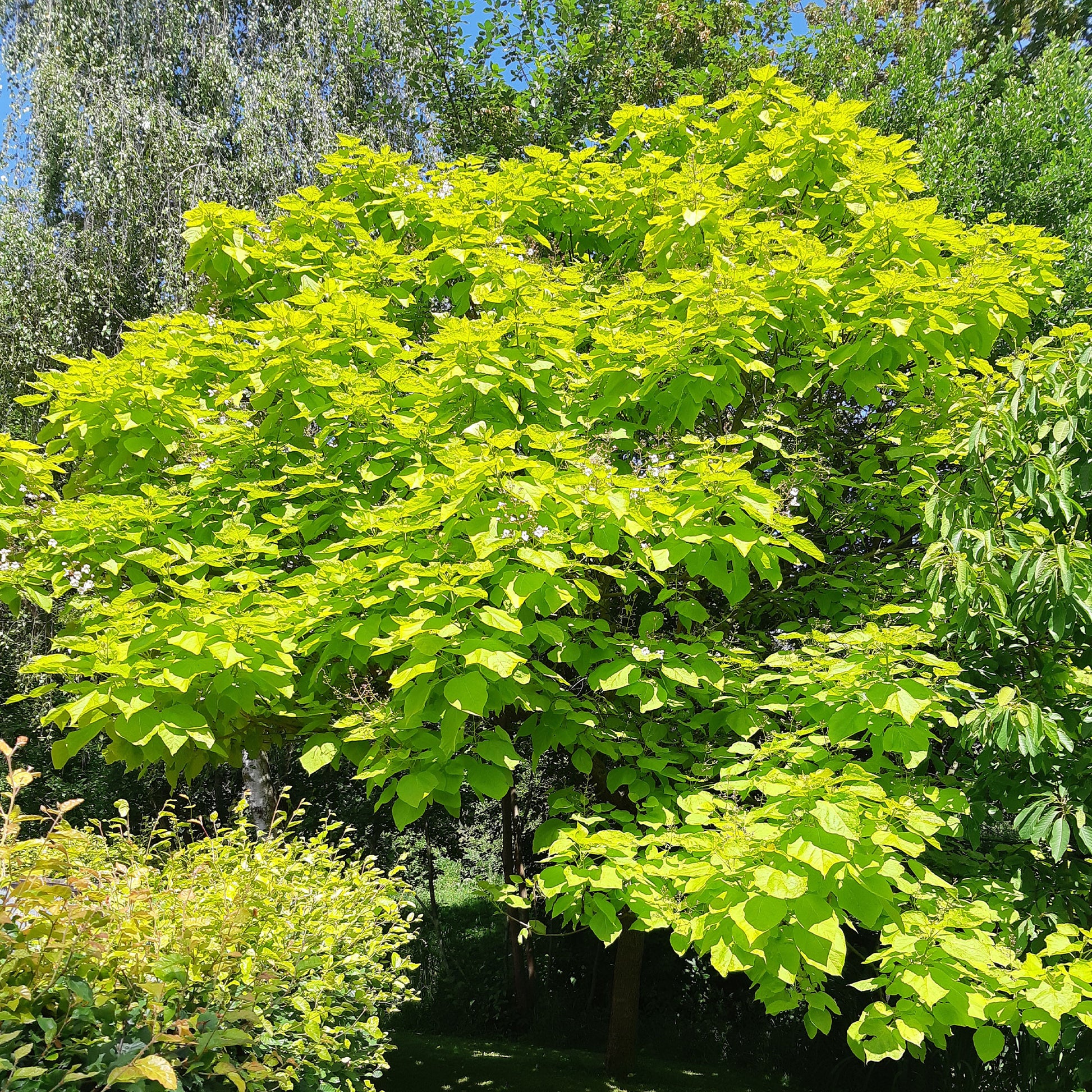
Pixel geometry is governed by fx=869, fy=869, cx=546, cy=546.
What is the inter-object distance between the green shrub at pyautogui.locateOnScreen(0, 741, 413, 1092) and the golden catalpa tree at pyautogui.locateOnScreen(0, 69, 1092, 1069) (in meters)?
0.51

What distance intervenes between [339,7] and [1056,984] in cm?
1042

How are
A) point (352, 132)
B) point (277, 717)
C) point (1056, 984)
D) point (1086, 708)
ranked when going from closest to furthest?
point (1056, 984) < point (1086, 708) < point (277, 717) < point (352, 132)

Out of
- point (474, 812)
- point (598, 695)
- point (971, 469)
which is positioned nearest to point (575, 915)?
point (598, 695)

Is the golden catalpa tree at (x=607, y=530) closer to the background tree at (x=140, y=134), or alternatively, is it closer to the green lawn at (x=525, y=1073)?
the green lawn at (x=525, y=1073)

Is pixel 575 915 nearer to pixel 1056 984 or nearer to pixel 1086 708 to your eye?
pixel 1056 984

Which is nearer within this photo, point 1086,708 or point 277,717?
point 1086,708

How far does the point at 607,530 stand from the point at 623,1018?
167 inches

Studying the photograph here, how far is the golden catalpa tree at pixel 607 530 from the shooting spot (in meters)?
2.76

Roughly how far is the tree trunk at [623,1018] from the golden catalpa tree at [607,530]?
1.8 inches

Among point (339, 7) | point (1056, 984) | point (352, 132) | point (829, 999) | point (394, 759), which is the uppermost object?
point (339, 7)

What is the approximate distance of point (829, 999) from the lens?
2902 millimetres

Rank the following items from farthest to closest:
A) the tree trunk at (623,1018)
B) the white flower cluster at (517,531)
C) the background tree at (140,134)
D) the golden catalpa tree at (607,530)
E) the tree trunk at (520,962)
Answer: the background tree at (140,134)
the tree trunk at (520,962)
the tree trunk at (623,1018)
the white flower cluster at (517,531)
the golden catalpa tree at (607,530)

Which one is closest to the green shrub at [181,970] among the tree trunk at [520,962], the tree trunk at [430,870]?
the tree trunk at [520,962]

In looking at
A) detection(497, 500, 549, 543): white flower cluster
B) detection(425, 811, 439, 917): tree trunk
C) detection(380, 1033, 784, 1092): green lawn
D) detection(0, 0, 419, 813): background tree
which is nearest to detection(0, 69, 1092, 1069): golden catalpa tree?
detection(497, 500, 549, 543): white flower cluster
